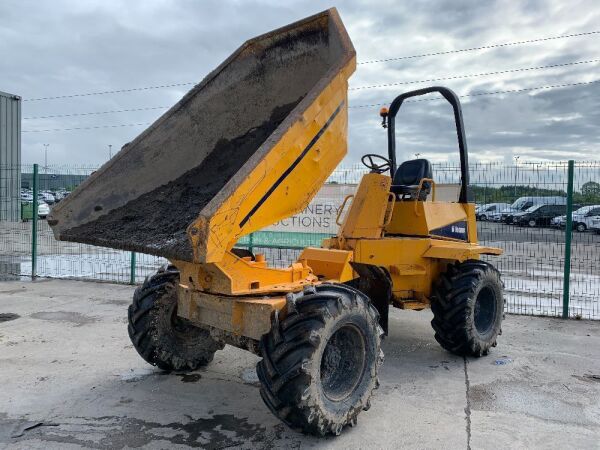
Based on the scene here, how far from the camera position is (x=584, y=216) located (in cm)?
952

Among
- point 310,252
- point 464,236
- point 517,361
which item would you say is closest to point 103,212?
point 310,252

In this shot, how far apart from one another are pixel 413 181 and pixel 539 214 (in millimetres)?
3949

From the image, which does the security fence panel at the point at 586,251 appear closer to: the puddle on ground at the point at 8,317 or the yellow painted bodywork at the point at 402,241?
the yellow painted bodywork at the point at 402,241

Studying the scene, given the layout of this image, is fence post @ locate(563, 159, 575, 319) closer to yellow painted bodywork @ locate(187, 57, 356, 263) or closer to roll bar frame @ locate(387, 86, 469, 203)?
roll bar frame @ locate(387, 86, 469, 203)

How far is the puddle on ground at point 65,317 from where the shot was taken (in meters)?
7.45

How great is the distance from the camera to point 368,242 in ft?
18.5

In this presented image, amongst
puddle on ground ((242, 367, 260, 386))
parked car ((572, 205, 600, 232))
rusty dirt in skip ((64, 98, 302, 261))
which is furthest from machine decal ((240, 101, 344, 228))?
parked car ((572, 205, 600, 232))

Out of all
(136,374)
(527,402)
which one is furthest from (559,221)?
(136,374)

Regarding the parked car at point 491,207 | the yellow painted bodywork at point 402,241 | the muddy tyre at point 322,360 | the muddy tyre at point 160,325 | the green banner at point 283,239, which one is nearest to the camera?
the muddy tyre at point 322,360

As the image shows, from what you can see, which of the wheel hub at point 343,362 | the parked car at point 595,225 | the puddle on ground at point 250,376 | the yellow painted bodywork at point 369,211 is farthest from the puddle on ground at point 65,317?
the parked car at point 595,225

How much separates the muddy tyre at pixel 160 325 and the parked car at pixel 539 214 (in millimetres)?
6343

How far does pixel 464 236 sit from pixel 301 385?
12.7 feet

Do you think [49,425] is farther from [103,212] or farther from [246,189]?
[246,189]

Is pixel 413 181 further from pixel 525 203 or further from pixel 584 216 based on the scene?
pixel 584 216
